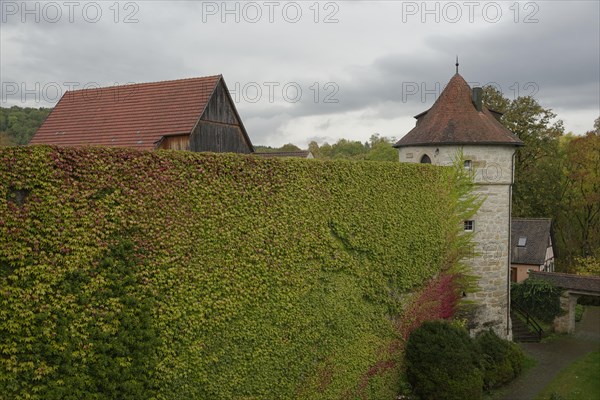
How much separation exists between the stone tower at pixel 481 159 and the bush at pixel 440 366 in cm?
504

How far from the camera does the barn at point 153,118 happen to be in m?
16.8

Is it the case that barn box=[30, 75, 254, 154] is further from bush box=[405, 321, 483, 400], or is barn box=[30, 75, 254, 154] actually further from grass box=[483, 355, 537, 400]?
grass box=[483, 355, 537, 400]

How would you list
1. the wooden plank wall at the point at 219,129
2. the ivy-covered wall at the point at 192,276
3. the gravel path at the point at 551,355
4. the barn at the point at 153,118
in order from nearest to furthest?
1. the ivy-covered wall at the point at 192,276
2. the barn at the point at 153,118
3. the wooden plank wall at the point at 219,129
4. the gravel path at the point at 551,355

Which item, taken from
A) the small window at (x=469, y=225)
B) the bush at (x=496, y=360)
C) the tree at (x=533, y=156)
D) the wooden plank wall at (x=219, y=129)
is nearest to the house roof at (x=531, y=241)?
the tree at (x=533, y=156)

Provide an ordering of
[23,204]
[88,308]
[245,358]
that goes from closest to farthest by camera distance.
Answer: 1. [23,204]
2. [88,308]
3. [245,358]

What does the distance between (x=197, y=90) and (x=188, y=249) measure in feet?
33.3

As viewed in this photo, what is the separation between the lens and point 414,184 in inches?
607

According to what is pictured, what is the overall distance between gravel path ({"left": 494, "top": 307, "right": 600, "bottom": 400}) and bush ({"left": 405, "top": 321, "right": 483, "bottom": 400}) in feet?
13.0

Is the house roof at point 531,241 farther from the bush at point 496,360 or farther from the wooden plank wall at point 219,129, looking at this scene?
the wooden plank wall at point 219,129

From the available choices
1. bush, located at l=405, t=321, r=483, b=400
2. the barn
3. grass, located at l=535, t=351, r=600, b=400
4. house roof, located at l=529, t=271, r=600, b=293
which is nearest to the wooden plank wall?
the barn

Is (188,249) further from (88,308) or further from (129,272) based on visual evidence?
(88,308)

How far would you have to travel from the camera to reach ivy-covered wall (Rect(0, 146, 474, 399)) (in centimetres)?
A: 730

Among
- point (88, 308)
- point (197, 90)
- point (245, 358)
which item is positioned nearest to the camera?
point (88, 308)

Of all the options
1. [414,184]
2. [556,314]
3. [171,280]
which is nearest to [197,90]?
[414,184]
